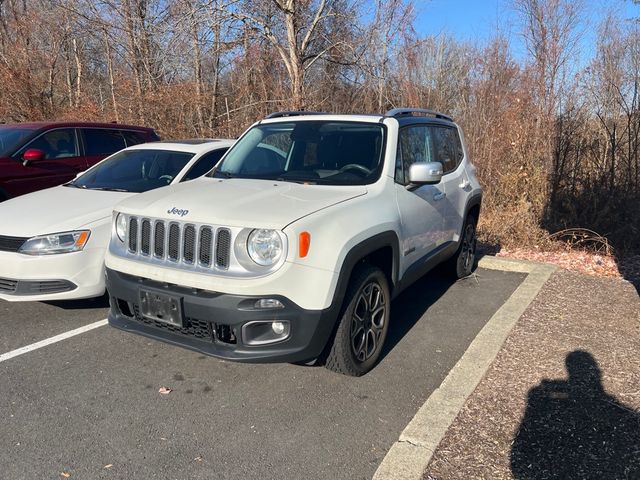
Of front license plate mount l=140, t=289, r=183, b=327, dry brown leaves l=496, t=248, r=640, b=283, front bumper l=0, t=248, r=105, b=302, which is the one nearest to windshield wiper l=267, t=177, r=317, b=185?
front license plate mount l=140, t=289, r=183, b=327

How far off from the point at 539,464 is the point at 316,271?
1.56 m

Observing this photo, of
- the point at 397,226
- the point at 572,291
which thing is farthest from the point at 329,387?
the point at 572,291

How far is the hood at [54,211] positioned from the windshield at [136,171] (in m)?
0.31

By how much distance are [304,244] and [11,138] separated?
612 centimetres

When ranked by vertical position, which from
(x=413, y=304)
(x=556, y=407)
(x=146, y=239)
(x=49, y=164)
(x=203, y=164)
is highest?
(x=203, y=164)

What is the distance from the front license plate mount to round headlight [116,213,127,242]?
58cm

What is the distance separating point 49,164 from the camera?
23.4 ft

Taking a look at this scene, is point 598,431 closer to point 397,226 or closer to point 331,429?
point 331,429

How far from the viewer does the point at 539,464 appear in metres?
2.64

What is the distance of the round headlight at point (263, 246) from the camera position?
9.95 feet

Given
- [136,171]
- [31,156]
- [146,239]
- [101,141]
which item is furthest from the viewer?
[101,141]

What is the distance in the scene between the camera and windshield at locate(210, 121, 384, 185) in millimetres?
4027

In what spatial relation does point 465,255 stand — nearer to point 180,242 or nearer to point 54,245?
point 180,242

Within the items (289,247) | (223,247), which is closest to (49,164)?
(223,247)
